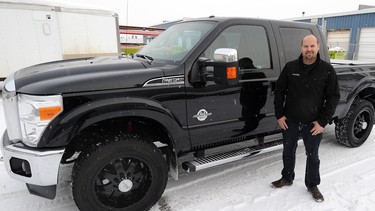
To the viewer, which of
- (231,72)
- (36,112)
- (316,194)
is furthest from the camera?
(316,194)

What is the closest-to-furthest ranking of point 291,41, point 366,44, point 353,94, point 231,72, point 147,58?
point 231,72 → point 147,58 → point 291,41 → point 353,94 → point 366,44

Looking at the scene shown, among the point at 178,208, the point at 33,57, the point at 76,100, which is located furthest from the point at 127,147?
the point at 33,57

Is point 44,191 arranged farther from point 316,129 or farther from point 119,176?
point 316,129

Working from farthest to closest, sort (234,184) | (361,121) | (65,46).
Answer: (65,46), (361,121), (234,184)

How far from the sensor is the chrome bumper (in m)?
2.33

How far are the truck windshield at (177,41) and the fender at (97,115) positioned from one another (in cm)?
63

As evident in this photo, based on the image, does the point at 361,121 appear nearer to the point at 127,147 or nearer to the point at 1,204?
the point at 127,147

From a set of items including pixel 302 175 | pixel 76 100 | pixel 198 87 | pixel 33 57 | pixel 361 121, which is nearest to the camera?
pixel 76 100

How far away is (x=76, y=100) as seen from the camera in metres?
2.38

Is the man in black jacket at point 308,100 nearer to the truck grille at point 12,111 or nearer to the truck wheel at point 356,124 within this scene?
the truck wheel at point 356,124

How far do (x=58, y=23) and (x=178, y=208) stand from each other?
8.06m

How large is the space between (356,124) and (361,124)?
0.09m

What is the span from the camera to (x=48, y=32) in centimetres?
890

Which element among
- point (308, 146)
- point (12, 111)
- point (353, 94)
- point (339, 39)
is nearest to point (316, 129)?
point (308, 146)
